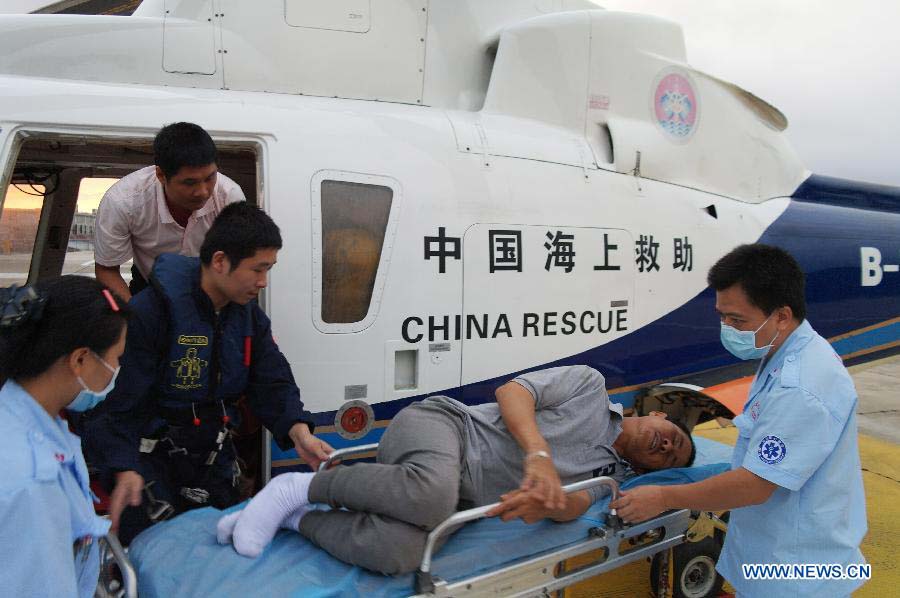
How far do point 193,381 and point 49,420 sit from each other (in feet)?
3.04

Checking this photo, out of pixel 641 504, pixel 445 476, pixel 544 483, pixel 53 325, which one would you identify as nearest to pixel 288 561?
pixel 445 476

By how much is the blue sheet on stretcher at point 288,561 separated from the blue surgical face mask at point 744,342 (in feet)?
2.94

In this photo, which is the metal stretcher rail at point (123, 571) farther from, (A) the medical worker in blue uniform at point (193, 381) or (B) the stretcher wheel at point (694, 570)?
(B) the stretcher wheel at point (694, 570)

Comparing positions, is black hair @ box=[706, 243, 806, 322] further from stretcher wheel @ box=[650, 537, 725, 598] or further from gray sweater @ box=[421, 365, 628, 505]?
stretcher wheel @ box=[650, 537, 725, 598]

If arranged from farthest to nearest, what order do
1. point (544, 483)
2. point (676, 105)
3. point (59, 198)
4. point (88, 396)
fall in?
point (59, 198), point (676, 105), point (544, 483), point (88, 396)

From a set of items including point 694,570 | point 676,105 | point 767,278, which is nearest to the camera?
point 767,278

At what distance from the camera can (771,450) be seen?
1.98 meters

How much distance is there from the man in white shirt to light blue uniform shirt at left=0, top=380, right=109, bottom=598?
1.37 metres

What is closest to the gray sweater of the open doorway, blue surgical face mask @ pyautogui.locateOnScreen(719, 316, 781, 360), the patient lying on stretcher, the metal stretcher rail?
the patient lying on stretcher

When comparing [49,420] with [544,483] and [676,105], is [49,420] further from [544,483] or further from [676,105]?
[676,105]

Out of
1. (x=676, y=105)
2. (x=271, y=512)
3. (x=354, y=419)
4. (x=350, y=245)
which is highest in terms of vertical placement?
(x=676, y=105)

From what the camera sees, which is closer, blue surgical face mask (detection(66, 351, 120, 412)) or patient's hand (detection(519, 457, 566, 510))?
blue surgical face mask (detection(66, 351, 120, 412))

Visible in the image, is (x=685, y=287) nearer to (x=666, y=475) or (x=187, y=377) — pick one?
(x=666, y=475)

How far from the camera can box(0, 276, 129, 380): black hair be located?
4.65 ft
